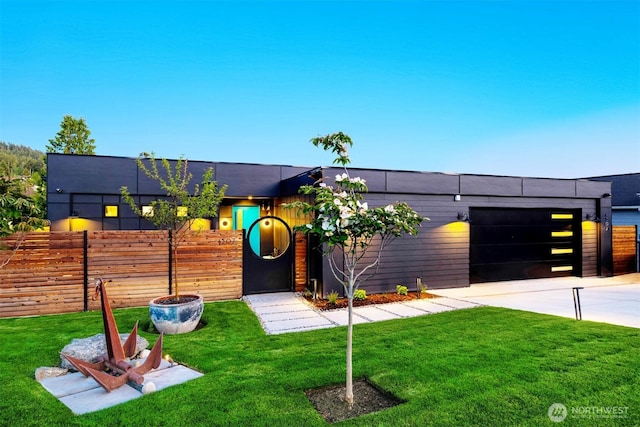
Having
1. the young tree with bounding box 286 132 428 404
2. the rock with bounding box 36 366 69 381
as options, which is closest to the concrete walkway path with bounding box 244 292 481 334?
the rock with bounding box 36 366 69 381

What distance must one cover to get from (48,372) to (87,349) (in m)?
0.55

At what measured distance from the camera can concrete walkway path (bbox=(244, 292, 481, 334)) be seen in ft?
22.2

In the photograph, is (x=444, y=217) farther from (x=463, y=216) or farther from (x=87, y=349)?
(x=87, y=349)

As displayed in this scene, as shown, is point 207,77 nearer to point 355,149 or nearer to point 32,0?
point 32,0

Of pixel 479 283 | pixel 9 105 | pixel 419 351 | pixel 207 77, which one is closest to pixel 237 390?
pixel 419 351

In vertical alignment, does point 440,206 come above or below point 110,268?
above

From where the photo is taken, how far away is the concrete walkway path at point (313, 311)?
22.2ft

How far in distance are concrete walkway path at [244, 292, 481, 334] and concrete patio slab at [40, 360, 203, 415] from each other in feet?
6.70

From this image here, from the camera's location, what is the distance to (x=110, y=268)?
7820 mm

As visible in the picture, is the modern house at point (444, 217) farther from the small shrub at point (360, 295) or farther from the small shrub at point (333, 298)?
the small shrub at point (333, 298)
